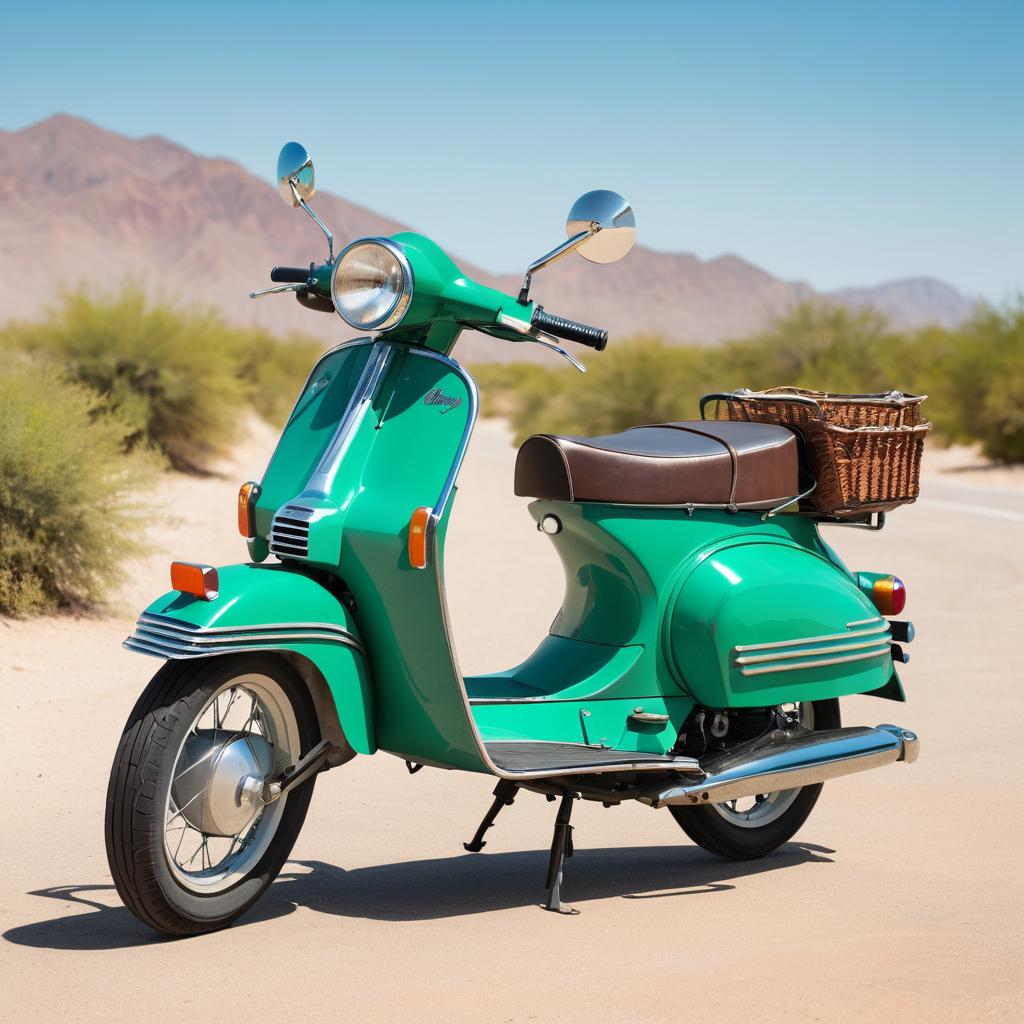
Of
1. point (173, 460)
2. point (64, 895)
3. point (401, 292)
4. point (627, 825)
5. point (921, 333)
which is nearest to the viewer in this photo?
point (401, 292)

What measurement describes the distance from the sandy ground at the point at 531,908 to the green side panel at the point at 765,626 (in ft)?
2.10

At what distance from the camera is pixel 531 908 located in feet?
14.8

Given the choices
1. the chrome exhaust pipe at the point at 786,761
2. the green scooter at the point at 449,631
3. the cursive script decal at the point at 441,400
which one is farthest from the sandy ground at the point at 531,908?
the cursive script decal at the point at 441,400

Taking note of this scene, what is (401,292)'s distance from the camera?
4.28 metres

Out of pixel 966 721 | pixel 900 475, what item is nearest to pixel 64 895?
pixel 900 475

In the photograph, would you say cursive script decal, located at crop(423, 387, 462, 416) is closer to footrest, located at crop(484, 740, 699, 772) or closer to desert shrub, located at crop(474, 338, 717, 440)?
footrest, located at crop(484, 740, 699, 772)

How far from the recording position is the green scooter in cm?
404

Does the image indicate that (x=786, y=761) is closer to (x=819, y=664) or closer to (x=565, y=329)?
(x=819, y=664)

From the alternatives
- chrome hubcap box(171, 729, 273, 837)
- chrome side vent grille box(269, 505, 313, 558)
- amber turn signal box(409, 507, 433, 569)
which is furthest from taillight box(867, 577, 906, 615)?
chrome hubcap box(171, 729, 273, 837)

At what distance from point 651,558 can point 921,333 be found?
3652 centimetres

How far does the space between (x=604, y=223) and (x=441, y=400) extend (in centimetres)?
74

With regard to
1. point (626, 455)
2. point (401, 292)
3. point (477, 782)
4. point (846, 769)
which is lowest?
point (477, 782)

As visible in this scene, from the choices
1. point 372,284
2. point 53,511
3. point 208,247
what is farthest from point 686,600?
point 208,247

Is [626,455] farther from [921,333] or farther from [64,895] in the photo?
[921,333]
